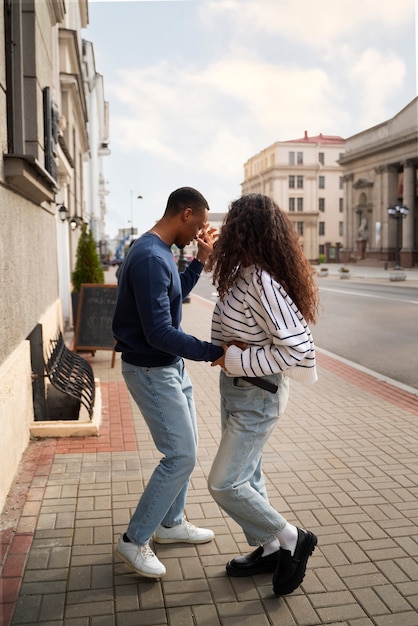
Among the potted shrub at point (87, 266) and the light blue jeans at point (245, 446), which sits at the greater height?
the potted shrub at point (87, 266)

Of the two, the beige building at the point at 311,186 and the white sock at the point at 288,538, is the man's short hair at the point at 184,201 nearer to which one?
the white sock at the point at 288,538

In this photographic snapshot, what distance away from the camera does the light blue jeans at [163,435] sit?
Result: 136 inches

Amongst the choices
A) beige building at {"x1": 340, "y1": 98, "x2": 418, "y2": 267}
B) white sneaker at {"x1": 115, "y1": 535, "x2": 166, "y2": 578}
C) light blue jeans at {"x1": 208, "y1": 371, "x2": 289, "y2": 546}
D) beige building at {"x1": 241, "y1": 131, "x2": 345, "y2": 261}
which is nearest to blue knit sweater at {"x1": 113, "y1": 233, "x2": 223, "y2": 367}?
light blue jeans at {"x1": 208, "y1": 371, "x2": 289, "y2": 546}

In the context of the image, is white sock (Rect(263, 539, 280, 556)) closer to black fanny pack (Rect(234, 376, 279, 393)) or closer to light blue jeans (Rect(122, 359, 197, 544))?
light blue jeans (Rect(122, 359, 197, 544))

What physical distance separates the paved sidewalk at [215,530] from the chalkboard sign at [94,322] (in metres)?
3.58

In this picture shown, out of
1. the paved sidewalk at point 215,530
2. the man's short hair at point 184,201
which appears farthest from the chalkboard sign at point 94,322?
the man's short hair at point 184,201

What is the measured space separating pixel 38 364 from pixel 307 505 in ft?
9.98

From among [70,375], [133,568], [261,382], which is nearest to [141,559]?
[133,568]

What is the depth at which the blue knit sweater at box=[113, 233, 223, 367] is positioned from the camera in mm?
3225

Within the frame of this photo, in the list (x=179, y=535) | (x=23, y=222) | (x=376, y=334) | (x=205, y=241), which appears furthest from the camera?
(x=376, y=334)

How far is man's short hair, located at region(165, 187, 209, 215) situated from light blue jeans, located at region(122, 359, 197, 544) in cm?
84

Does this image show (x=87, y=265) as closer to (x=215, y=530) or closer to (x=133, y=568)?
(x=215, y=530)

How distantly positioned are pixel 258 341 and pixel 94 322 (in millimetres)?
7690

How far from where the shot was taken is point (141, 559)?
137 inches
